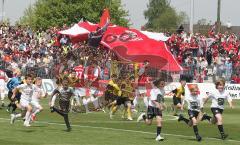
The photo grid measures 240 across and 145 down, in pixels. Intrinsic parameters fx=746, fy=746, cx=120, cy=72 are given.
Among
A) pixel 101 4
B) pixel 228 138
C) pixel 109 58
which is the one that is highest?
pixel 101 4

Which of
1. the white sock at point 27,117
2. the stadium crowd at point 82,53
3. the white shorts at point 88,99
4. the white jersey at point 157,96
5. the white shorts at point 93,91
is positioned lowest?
the white sock at point 27,117

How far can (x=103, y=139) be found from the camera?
2133 centimetres

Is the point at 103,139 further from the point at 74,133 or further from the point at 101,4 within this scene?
the point at 101,4

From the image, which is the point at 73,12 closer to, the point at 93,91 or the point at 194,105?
the point at 93,91

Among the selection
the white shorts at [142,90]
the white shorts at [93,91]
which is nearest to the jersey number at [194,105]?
the white shorts at [93,91]

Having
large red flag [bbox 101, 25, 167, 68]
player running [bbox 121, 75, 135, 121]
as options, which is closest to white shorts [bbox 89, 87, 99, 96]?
player running [bbox 121, 75, 135, 121]

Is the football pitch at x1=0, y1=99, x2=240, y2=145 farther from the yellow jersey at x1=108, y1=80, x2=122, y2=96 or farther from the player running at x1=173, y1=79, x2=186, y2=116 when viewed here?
the player running at x1=173, y1=79, x2=186, y2=116

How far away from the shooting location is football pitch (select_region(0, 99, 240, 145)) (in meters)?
20.8

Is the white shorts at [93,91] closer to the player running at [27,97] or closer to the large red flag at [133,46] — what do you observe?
the large red flag at [133,46]

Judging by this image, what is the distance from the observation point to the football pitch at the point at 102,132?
20.8 m

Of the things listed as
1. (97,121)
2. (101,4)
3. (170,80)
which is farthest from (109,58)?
(101,4)

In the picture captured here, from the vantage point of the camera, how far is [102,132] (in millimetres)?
23609

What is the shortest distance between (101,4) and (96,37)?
176ft

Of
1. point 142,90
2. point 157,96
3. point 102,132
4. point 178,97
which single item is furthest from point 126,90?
point 157,96
